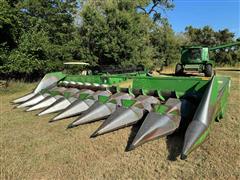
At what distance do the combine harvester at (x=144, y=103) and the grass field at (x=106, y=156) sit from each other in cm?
15

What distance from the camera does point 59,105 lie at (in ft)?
13.9

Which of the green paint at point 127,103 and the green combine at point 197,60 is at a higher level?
the green combine at point 197,60

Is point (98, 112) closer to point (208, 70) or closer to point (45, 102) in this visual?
point (45, 102)

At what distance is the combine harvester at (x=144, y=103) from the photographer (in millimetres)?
2578

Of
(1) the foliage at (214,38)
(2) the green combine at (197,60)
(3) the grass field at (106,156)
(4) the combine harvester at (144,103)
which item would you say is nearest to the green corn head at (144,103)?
(4) the combine harvester at (144,103)

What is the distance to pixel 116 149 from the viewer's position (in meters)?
2.69

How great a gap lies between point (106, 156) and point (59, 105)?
78.2 inches

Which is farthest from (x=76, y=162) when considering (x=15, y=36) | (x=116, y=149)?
(x=15, y=36)

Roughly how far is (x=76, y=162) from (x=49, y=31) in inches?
340

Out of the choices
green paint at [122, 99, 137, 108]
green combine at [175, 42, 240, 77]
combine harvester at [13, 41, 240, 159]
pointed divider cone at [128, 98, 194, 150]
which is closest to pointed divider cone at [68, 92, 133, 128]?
combine harvester at [13, 41, 240, 159]

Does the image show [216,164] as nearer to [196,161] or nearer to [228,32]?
[196,161]

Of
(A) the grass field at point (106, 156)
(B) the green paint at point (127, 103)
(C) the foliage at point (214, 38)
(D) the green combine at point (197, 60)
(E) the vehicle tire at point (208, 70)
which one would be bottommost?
(A) the grass field at point (106, 156)

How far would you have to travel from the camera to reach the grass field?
2.18 metres

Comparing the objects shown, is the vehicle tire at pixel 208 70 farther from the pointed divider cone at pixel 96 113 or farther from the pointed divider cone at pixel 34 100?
the pointed divider cone at pixel 96 113
